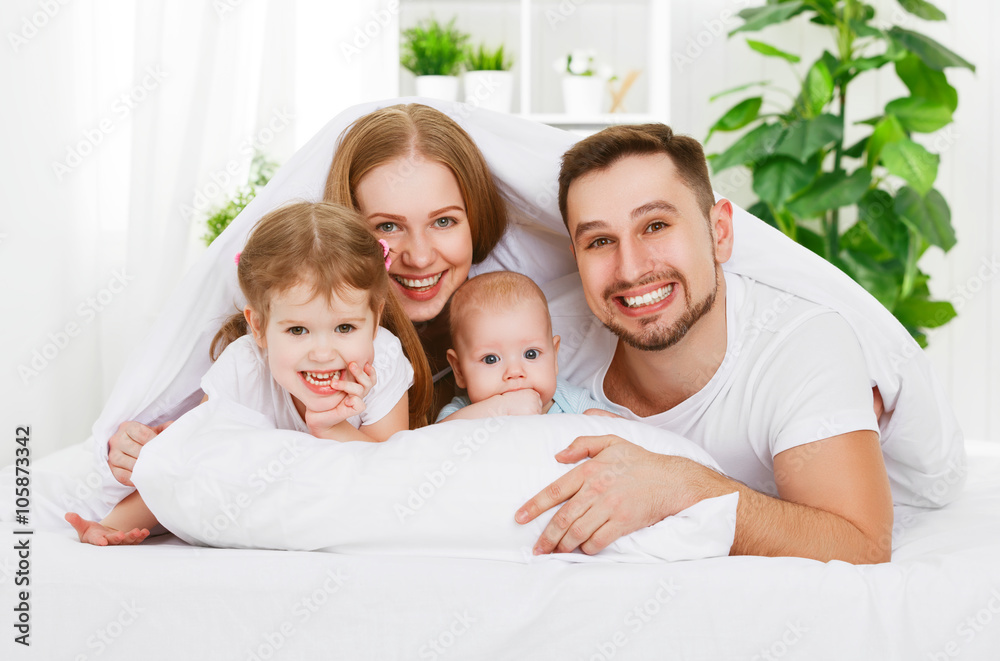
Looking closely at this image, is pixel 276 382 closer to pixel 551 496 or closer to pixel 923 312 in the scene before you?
pixel 551 496

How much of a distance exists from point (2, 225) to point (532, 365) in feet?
3.57

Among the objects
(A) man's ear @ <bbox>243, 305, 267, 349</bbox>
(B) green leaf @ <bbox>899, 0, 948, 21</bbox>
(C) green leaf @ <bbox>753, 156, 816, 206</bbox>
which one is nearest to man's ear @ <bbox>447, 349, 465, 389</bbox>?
(A) man's ear @ <bbox>243, 305, 267, 349</bbox>

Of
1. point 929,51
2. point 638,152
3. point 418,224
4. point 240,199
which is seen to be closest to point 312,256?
point 418,224

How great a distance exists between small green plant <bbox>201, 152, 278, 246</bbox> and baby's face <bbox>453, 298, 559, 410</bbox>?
3.21ft

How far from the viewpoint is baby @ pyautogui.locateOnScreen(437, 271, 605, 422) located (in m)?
1.39

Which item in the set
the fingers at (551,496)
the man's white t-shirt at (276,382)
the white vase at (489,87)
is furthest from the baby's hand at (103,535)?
the white vase at (489,87)

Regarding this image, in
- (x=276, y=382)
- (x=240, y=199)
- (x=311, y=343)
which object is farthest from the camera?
(x=240, y=199)

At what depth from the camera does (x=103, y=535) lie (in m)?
1.06

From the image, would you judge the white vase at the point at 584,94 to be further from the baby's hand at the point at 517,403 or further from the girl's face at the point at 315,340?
the girl's face at the point at 315,340

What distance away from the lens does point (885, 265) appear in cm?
295

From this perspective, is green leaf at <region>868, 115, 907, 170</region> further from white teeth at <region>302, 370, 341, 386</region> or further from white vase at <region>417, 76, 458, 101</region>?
white teeth at <region>302, 370, 341, 386</region>

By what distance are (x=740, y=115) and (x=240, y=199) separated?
5.81 feet

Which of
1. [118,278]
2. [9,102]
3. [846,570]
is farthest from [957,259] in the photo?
[9,102]

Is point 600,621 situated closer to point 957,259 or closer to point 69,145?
point 69,145
